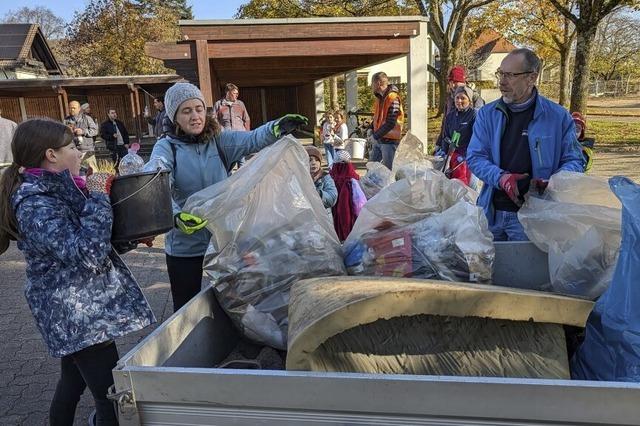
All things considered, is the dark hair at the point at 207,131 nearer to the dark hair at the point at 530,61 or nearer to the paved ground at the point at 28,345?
the dark hair at the point at 530,61

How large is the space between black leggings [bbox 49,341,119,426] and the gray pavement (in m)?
0.59

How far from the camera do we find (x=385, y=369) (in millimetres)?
1262

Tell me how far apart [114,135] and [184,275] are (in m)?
12.9

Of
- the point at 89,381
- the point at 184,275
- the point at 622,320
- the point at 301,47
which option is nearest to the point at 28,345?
the point at 184,275

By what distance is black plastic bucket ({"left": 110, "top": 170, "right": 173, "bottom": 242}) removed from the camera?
1766 millimetres

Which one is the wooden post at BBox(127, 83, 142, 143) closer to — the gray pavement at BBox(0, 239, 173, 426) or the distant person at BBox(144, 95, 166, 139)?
the distant person at BBox(144, 95, 166, 139)

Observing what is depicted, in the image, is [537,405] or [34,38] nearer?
[537,405]

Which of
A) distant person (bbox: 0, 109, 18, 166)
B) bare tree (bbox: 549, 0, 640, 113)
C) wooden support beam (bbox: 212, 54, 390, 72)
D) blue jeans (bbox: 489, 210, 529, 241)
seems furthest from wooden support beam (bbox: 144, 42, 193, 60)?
bare tree (bbox: 549, 0, 640, 113)

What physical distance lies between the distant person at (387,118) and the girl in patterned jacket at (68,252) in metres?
5.14

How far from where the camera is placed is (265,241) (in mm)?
1908

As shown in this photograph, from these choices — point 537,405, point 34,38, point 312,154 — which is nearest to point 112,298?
point 537,405

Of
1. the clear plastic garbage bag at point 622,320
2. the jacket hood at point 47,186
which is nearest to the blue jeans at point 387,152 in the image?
the jacket hood at point 47,186

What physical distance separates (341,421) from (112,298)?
119cm

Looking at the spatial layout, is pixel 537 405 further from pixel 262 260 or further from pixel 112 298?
pixel 112 298
